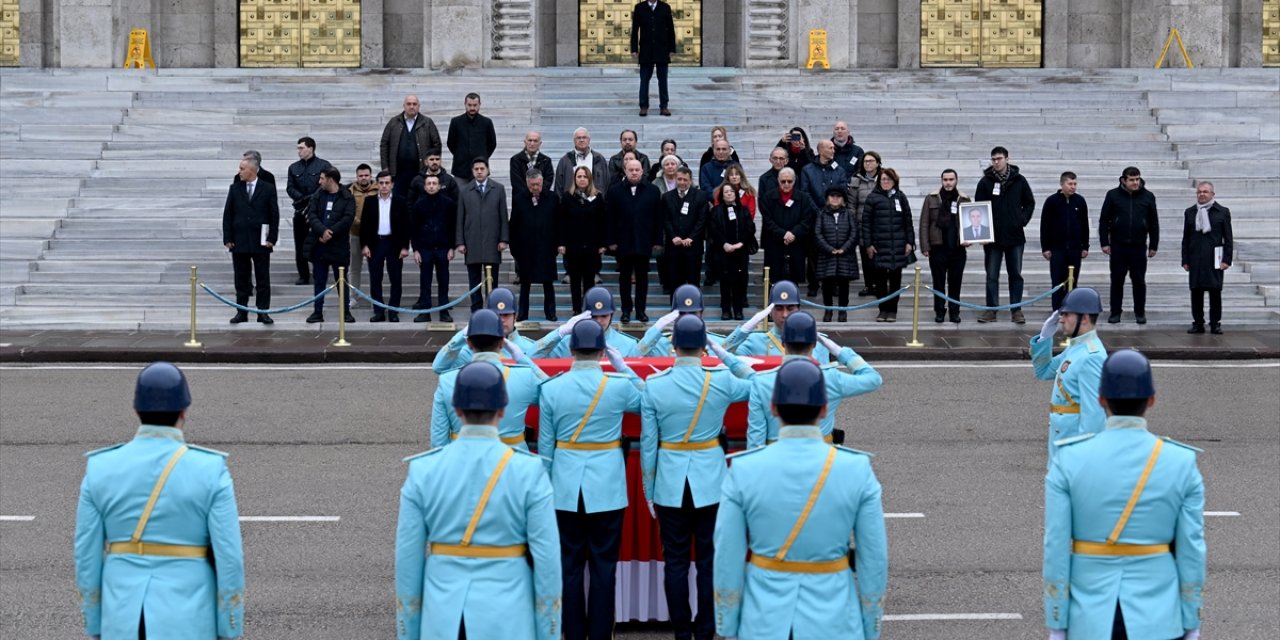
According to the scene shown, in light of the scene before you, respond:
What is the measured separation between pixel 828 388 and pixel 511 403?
176 cm

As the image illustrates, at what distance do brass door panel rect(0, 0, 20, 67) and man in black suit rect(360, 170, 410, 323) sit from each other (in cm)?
1921

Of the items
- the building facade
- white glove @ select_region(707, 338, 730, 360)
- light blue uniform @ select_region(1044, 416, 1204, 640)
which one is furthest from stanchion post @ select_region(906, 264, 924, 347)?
the building facade

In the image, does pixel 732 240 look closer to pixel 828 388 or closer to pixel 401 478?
pixel 401 478

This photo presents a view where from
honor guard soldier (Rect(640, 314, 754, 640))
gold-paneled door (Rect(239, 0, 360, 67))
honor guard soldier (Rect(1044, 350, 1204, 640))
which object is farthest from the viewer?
gold-paneled door (Rect(239, 0, 360, 67))

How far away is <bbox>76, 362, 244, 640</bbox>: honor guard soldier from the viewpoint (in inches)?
307

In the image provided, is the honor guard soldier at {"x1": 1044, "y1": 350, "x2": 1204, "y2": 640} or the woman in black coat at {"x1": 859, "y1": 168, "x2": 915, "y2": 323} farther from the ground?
the woman in black coat at {"x1": 859, "y1": 168, "x2": 915, "y2": 323}

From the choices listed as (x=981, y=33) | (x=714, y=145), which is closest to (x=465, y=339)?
(x=714, y=145)

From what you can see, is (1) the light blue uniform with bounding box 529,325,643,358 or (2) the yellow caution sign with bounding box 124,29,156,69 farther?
(2) the yellow caution sign with bounding box 124,29,156,69

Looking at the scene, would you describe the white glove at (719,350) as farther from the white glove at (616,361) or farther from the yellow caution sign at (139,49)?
the yellow caution sign at (139,49)

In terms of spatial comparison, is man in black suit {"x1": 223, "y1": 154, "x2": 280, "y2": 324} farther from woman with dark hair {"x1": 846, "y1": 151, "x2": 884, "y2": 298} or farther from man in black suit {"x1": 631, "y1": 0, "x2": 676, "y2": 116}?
man in black suit {"x1": 631, "y1": 0, "x2": 676, "y2": 116}

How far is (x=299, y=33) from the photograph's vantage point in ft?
134

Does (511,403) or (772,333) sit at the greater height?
(772,333)

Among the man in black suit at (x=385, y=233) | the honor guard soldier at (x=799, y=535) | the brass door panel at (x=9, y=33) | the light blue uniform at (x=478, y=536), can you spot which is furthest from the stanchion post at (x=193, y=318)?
the brass door panel at (x=9, y=33)

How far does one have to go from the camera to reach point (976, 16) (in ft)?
134
